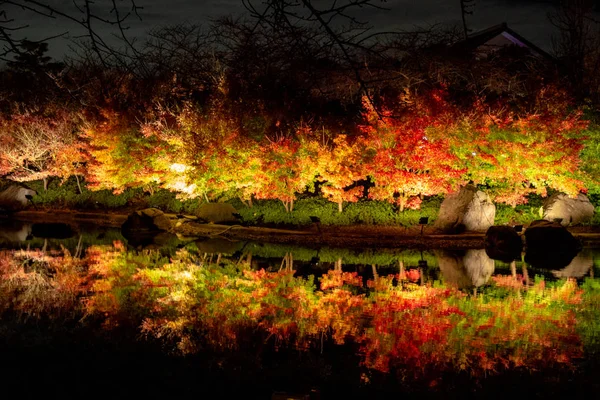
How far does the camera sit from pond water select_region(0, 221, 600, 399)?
26.8ft

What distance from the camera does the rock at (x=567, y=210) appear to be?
939 inches

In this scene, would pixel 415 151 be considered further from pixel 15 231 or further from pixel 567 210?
pixel 15 231

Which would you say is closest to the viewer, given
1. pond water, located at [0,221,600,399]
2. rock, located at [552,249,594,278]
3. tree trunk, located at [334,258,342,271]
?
pond water, located at [0,221,600,399]

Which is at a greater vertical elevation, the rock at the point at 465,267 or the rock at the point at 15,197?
the rock at the point at 15,197

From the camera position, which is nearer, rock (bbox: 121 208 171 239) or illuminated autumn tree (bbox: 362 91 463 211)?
illuminated autumn tree (bbox: 362 91 463 211)

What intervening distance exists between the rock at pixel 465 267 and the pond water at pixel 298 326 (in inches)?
3.5

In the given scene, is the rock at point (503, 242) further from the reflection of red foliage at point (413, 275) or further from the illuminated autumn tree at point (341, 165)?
the illuminated autumn tree at point (341, 165)

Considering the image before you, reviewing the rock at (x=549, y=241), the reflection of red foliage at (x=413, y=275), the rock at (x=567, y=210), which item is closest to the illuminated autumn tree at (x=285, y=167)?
the rock at (x=549, y=241)

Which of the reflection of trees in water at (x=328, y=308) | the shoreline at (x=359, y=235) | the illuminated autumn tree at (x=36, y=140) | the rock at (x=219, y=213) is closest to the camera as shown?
the reflection of trees in water at (x=328, y=308)

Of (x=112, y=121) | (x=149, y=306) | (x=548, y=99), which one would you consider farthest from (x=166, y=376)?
(x=112, y=121)

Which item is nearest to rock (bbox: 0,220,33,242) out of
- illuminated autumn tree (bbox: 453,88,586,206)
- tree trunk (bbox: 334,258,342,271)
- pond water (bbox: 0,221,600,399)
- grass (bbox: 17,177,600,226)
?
pond water (bbox: 0,221,600,399)

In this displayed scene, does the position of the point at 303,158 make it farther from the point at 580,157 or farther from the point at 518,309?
the point at 518,309

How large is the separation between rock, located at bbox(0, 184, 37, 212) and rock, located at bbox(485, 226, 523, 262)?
2422 centimetres

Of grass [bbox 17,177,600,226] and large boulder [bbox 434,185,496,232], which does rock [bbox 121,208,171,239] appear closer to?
grass [bbox 17,177,600,226]
